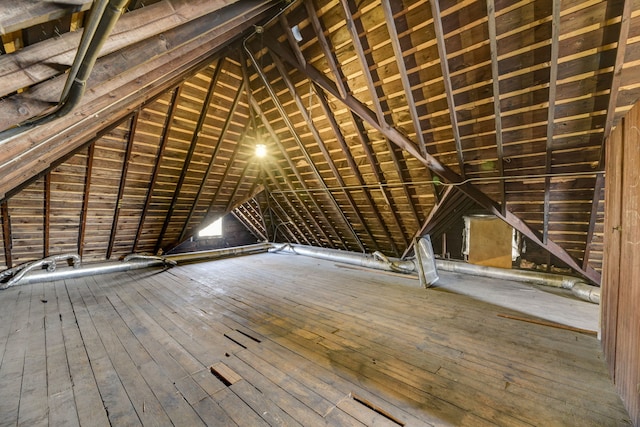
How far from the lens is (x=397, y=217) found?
5.96m

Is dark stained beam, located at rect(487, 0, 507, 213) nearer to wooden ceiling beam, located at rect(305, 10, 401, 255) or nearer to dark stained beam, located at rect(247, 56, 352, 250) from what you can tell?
wooden ceiling beam, located at rect(305, 10, 401, 255)

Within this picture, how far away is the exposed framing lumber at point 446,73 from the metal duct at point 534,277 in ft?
9.36

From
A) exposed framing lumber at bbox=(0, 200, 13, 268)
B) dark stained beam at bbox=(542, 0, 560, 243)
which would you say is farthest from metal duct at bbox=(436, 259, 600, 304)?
exposed framing lumber at bbox=(0, 200, 13, 268)

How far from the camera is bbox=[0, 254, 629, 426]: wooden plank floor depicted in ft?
6.35

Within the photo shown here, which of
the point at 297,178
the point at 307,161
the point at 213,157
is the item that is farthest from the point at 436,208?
the point at 213,157

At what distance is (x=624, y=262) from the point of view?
2.06 meters

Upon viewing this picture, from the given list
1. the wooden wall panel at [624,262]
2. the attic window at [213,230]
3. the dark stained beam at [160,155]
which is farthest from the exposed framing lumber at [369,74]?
the attic window at [213,230]

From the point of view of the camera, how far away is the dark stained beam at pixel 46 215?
4.38 metres

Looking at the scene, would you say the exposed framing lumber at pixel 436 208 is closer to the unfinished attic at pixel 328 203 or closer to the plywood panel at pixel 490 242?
the unfinished attic at pixel 328 203

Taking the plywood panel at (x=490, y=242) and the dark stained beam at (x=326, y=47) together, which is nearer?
the dark stained beam at (x=326, y=47)

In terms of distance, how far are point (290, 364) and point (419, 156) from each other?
133 inches

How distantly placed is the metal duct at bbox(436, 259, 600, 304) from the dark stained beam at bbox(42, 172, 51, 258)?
8027 mm

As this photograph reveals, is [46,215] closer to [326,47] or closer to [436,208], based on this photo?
[326,47]

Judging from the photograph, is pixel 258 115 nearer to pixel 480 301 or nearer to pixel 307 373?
pixel 307 373
